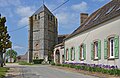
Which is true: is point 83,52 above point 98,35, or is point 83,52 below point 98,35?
below

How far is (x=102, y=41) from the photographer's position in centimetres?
2578

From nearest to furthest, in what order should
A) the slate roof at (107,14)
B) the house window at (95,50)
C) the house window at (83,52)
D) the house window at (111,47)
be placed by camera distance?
the house window at (111,47), the slate roof at (107,14), the house window at (95,50), the house window at (83,52)

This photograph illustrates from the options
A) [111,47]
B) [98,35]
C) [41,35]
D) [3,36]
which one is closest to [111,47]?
[111,47]

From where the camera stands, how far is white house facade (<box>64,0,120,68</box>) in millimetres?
22891

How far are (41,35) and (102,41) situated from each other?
60.4m

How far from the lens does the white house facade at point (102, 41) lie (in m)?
22.9

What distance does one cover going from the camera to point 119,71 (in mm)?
19344

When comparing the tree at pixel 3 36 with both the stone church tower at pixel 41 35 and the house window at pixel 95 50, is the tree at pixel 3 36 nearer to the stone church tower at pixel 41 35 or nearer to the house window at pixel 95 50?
the house window at pixel 95 50

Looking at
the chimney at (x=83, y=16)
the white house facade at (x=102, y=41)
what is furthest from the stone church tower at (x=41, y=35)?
the white house facade at (x=102, y=41)

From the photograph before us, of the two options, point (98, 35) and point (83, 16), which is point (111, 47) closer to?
point (98, 35)

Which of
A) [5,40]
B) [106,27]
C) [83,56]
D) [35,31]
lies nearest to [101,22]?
[106,27]

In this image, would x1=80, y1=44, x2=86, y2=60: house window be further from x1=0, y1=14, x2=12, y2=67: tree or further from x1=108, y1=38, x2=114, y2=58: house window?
x1=0, y1=14, x2=12, y2=67: tree

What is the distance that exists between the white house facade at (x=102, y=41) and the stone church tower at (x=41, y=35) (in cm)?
4788

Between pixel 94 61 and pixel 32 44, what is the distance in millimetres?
61073
